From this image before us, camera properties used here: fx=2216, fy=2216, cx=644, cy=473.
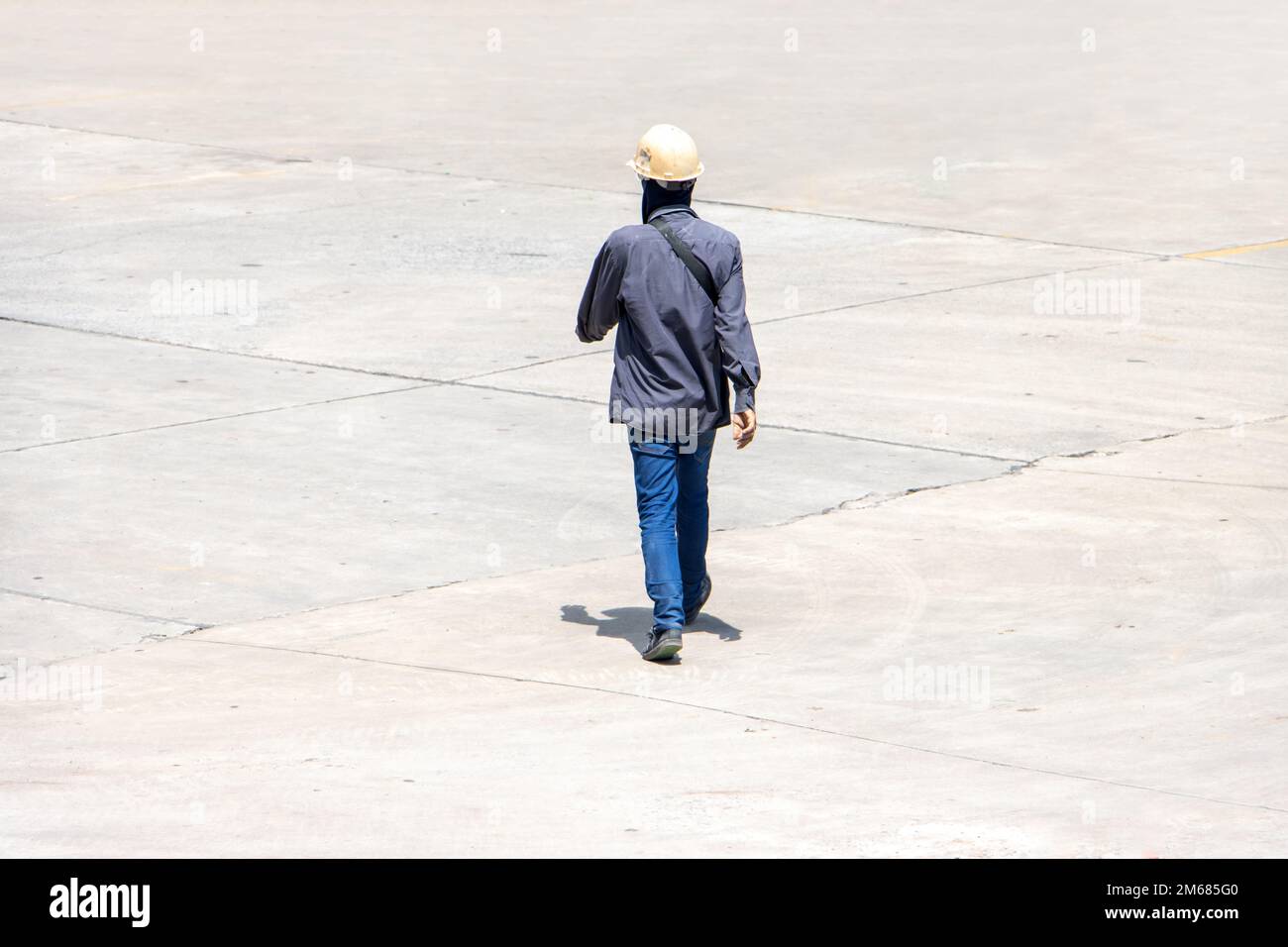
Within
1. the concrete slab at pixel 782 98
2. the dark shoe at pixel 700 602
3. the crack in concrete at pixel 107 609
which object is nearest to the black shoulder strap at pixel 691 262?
the dark shoe at pixel 700 602

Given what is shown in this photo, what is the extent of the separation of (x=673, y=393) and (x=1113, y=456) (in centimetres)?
316

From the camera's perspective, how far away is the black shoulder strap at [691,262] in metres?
7.54

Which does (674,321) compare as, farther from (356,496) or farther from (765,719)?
(356,496)

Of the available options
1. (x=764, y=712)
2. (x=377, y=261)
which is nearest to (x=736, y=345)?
(x=764, y=712)

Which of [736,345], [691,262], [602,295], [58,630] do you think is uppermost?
[691,262]

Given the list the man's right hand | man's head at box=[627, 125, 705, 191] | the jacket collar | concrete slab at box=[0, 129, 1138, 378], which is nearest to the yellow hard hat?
man's head at box=[627, 125, 705, 191]

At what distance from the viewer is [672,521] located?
765 cm

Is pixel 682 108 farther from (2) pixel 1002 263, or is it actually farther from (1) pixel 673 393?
(1) pixel 673 393

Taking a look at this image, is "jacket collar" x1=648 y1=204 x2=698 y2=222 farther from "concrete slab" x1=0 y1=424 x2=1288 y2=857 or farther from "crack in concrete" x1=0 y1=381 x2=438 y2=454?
"crack in concrete" x1=0 y1=381 x2=438 y2=454

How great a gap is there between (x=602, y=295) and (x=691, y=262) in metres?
0.33

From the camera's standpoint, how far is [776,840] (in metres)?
5.80

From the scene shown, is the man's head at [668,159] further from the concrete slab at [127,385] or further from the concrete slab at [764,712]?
the concrete slab at [127,385]

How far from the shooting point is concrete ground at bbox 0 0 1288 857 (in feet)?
20.6
